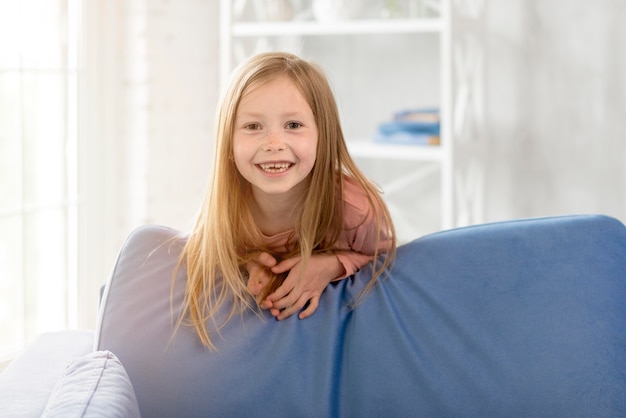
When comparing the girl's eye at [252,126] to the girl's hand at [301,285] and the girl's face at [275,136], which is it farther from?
the girl's hand at [301,285]

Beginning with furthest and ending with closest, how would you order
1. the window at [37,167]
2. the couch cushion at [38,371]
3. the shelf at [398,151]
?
→ 1. the shelf at [398,151]
2. the window at [37,167]
3. the couch cushion at [38,371]

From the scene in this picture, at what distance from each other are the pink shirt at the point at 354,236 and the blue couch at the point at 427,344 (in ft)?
0.33

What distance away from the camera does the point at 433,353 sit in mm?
1508

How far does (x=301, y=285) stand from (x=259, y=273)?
10cm

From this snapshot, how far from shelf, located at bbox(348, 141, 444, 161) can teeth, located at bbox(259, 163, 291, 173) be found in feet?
→ 4.74

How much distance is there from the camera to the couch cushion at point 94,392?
121cm

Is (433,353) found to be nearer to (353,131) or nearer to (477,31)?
(477,31)

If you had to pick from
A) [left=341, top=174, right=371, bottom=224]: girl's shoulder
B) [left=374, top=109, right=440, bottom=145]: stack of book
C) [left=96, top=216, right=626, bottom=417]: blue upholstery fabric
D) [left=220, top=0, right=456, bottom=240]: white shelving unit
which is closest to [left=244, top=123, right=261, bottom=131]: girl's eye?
[left=341, top=174, right=371, bottom=224]: girl's shoulder

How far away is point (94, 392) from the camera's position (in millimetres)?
1257

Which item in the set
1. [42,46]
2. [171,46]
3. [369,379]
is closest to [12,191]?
[42,46]

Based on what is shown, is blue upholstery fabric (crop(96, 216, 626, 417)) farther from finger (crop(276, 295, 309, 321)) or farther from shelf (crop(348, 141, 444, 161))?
shelf (crop(348, 141, 444, 161))

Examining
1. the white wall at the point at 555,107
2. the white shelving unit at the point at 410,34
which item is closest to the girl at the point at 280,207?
the white shelving unit at the point at 410,34

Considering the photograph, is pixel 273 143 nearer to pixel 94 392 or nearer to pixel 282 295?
pixel 282 295

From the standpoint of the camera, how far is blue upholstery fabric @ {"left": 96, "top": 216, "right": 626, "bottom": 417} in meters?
1.47
